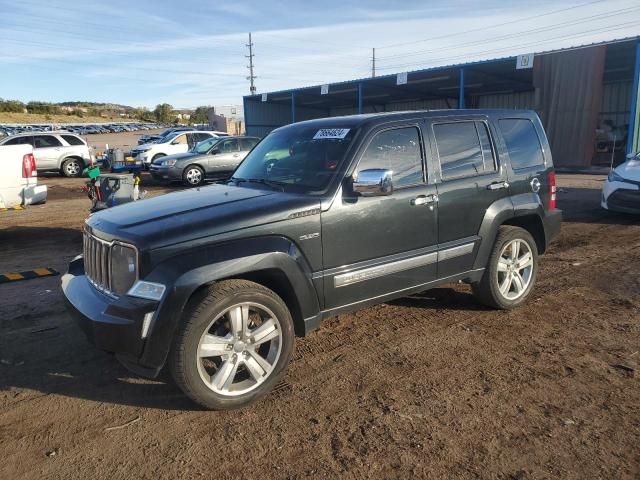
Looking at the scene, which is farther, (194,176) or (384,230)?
(194,176)

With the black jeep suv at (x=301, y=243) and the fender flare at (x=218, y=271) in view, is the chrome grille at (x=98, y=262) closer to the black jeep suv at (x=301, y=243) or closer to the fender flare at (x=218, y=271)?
the black jeep suv at (x=301, y=243)

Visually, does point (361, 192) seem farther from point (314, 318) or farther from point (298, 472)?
point (298, 472)

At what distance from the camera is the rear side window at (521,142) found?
498 cm

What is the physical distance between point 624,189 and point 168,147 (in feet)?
60.1

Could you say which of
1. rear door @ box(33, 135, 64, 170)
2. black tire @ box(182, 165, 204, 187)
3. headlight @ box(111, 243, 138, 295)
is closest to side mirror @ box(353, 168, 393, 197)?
headlight @ box(111, 243, 138, 295)

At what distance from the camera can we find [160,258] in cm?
309

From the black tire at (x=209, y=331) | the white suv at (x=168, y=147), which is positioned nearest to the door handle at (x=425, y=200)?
the black tire at (x=209, y=331)

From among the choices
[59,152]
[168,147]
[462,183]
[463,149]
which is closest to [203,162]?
[168,147]

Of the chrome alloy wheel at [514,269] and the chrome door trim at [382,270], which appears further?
the chrome alloy wheel at [514,269]

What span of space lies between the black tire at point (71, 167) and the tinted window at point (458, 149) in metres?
19.0

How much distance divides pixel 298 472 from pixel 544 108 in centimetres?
2407

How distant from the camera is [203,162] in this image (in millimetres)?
16438

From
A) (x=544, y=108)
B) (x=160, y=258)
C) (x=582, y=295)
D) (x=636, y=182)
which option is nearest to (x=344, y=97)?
(x=544, y=108)

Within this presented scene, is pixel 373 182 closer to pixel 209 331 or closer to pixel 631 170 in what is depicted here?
pixel 209 331
